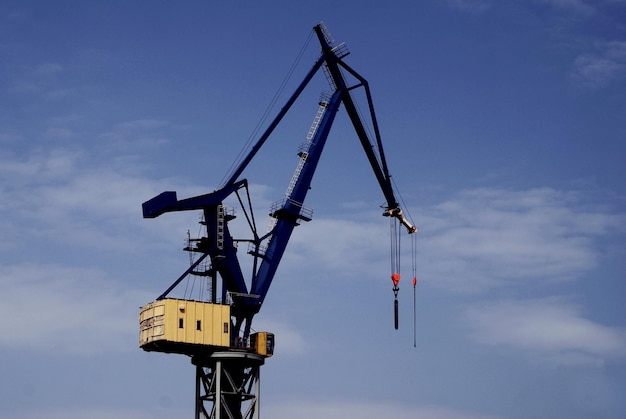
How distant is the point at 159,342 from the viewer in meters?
125

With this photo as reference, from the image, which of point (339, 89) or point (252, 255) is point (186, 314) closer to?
point (252, 255)

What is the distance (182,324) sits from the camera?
413 feet

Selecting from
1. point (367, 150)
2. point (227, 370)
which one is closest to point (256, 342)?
point (227, 370)

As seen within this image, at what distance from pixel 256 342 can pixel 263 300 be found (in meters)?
4.38

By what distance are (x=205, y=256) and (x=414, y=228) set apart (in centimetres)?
2580

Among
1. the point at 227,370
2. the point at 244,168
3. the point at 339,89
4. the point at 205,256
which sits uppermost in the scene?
the point at 339,89

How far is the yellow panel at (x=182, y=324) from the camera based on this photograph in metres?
125

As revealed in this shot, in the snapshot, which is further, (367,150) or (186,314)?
(367,150)

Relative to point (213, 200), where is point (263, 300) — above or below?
below

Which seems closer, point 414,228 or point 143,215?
point 143,215

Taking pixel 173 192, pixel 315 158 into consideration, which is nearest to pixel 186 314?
pixel 173 192

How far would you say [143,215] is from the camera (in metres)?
127

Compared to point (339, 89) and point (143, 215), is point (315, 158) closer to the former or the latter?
point (339, 89)

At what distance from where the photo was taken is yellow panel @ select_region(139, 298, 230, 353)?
125m
